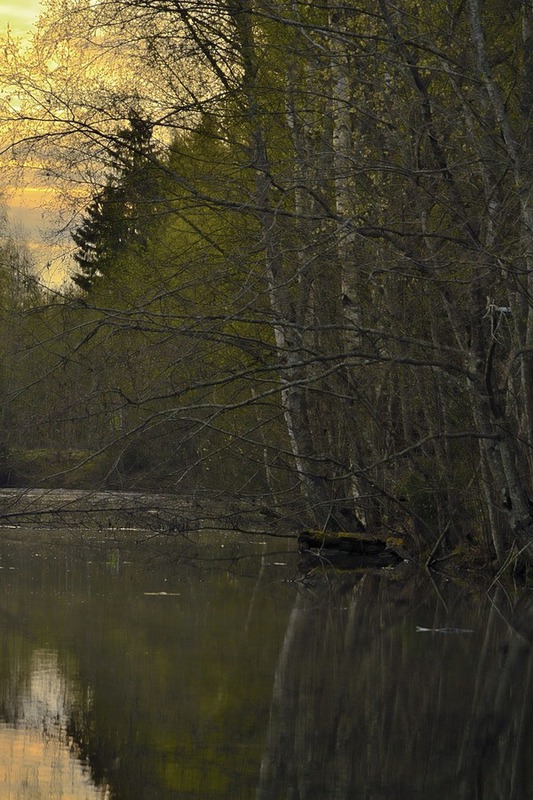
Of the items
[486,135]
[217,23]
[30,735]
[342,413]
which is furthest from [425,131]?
[30,735]

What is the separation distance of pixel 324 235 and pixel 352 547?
6098 mm

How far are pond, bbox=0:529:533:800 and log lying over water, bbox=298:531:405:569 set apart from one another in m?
2.30

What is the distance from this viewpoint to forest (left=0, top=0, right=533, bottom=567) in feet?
41.2

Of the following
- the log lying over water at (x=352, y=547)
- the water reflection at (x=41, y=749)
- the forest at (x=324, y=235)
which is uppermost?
the forest at (x=324, y=235)

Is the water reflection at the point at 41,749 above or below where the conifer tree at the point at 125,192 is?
below

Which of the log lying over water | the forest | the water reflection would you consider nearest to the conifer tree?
the forest

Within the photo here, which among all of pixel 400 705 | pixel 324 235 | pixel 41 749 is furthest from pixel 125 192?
pixel 41 749

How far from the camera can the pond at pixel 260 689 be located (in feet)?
20.0

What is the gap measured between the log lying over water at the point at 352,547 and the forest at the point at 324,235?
0.27 metres

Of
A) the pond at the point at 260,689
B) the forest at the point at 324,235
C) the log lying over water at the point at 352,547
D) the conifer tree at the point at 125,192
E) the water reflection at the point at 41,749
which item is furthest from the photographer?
the log lying over water at the point at 352,547

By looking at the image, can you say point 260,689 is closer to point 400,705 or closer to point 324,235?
point 400,705

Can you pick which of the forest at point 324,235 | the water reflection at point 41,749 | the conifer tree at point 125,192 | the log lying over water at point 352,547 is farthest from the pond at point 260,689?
the conifer tree at point 125,192

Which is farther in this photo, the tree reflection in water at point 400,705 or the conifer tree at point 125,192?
the conifer tree at point 125,192

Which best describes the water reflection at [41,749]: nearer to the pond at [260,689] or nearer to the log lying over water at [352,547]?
the pond at [260,689]
